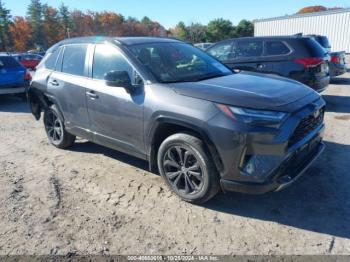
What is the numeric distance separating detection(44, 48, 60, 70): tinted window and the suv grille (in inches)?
160

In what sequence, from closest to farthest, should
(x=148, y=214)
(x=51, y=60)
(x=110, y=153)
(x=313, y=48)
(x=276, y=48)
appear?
1. (x=148, y=214)
2. (x=110, y=153)
3. (x=51, y=60)
4. (x=313, y=48)
5. (x=276, y=48)

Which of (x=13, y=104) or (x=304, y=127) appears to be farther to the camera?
(x=13, y=104)

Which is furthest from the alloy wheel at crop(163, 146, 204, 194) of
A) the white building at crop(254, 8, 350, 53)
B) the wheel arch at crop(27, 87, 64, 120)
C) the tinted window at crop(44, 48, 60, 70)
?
the white building at crop(254, 8, 350, 53)

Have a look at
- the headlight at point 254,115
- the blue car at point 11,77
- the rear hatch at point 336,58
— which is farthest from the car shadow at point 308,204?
the blue car at point 11,77

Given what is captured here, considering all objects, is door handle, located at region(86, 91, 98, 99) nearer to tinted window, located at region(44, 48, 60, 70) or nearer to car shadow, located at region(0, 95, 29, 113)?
tinted window, located at region(44, 48, 60, 70)

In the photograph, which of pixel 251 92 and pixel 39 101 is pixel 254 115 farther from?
pixel 39 101

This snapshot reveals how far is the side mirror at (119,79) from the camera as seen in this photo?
3680 mm

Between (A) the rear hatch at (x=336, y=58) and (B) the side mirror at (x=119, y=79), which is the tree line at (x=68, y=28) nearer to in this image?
(A) the rear hatch at (x=336, y=58)

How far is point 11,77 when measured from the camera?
10.2 meters

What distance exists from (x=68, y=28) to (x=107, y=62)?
246ft

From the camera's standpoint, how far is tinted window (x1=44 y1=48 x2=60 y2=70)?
5418 mm

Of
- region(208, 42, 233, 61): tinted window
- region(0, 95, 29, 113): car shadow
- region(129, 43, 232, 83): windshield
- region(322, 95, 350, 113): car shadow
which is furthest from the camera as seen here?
region(0, 95, 29, 113): car shadow

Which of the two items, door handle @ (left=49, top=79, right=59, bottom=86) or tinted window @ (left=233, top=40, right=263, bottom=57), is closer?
door handle @ (left=49, top=79, right=59, bottom=86)

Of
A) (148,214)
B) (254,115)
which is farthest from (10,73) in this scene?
(254,115)
